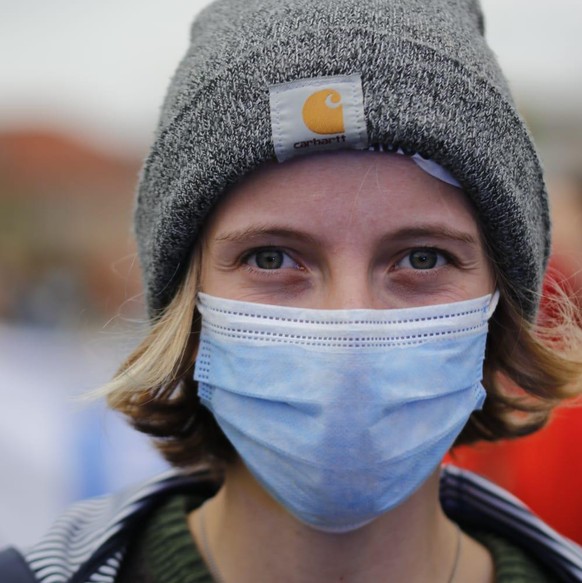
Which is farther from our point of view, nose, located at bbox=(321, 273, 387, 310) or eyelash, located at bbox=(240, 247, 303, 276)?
eyelash, located at bbox=(240, 247, 303, 276)

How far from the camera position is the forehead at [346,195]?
5.51 feet

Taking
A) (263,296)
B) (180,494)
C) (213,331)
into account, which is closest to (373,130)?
(263,296)

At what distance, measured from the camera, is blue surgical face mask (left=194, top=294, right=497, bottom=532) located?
1.62m

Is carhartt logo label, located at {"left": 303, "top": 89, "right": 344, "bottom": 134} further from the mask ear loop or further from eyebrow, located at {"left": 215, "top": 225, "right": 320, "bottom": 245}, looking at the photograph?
the mask ear loop

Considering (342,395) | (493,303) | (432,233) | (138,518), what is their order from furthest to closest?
1. (138,518)
2. (493,303)
3. (432,233)
4. (342,395)

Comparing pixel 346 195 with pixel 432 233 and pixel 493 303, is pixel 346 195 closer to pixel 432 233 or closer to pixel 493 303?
pixel 432 233

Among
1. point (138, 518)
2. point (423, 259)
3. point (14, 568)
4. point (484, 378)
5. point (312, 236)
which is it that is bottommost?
point (138, 518)

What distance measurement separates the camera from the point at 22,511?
3.47m

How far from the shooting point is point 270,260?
180 cm

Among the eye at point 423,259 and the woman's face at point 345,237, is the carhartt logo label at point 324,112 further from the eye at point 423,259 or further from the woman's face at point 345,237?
the eye at point 423,259

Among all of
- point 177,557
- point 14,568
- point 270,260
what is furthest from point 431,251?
point 14,568

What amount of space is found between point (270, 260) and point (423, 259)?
13.9 inches

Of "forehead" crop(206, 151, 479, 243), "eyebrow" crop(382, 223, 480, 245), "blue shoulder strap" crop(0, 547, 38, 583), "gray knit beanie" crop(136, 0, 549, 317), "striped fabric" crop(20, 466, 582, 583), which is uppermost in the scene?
"gray knit beanie" crop(136, 0, 549, 317)

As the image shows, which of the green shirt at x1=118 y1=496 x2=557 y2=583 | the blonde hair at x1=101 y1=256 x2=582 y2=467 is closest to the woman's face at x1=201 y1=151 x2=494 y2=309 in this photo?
the blonde hair at x1=101 y1=256 x2=582 y2=467
